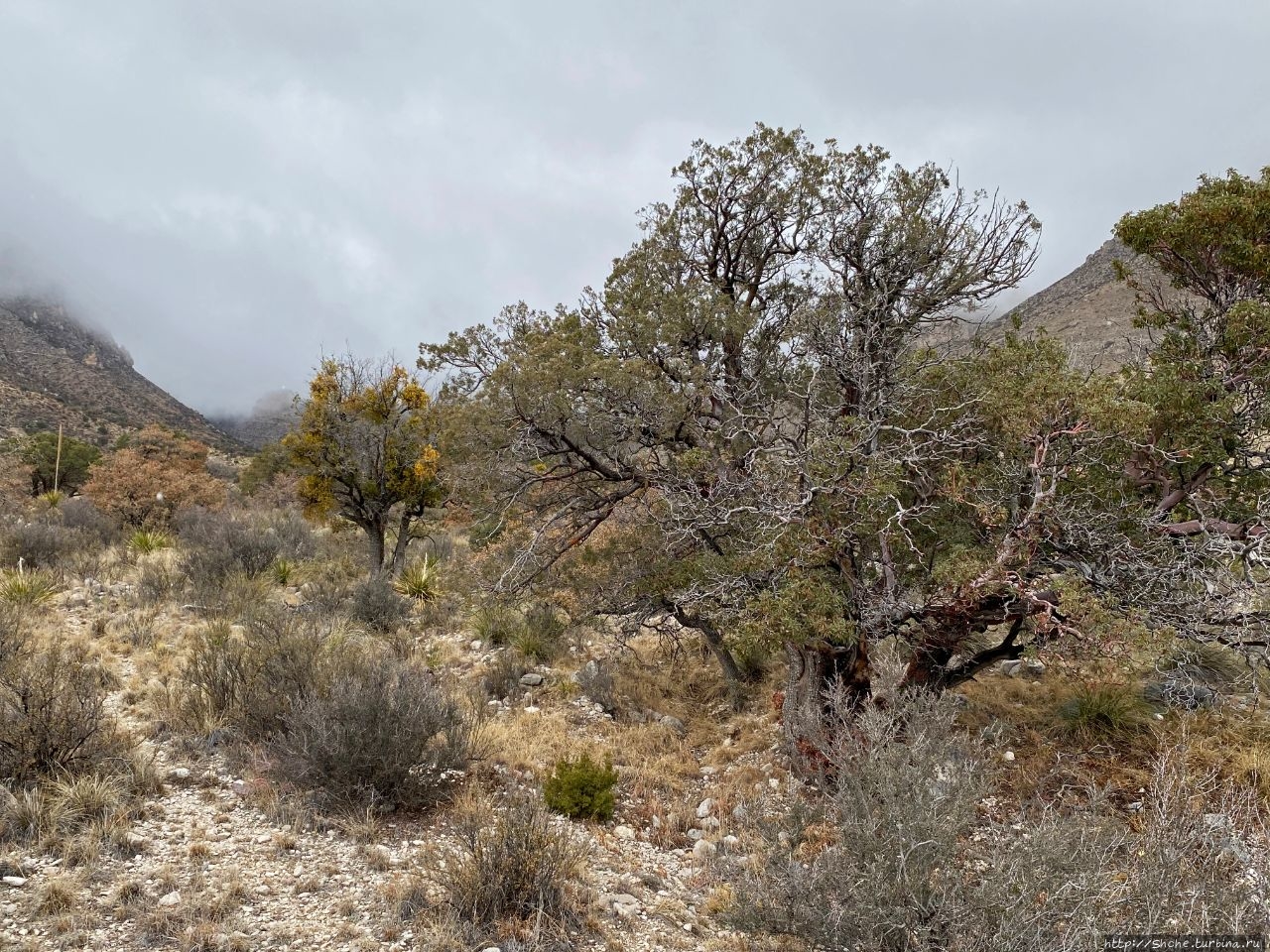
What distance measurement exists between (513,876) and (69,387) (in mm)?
64039

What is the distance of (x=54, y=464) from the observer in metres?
26.5

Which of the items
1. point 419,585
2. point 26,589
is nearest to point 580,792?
point 419,585

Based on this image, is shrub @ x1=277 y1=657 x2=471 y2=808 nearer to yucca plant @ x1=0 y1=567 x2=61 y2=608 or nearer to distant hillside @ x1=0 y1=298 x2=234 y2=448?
yucca plant @ x1=0 y1=567 x2=61 y2=608

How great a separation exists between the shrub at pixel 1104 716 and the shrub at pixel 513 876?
233 inches

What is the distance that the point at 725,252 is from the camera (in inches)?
315

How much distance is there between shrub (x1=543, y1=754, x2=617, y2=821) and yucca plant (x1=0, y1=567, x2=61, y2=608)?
950cm

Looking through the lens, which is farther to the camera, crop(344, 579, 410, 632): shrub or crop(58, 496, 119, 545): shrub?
crop(58, 496, 119, 545): shrub

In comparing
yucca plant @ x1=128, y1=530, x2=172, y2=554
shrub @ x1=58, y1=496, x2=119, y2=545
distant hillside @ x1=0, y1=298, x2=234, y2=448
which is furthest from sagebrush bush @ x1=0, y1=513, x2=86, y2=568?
distant hillside @ x1=0, y1=298, x2=234, y2=448

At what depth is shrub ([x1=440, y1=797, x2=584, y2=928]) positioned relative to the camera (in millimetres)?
3871

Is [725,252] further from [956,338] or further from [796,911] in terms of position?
[796,911]

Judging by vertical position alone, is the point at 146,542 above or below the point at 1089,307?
below

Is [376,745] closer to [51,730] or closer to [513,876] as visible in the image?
[513,876]

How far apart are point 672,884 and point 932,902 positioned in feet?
7.37

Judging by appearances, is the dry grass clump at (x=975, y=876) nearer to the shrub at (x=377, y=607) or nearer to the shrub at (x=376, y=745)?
the shrub at (x=376, y=745)
